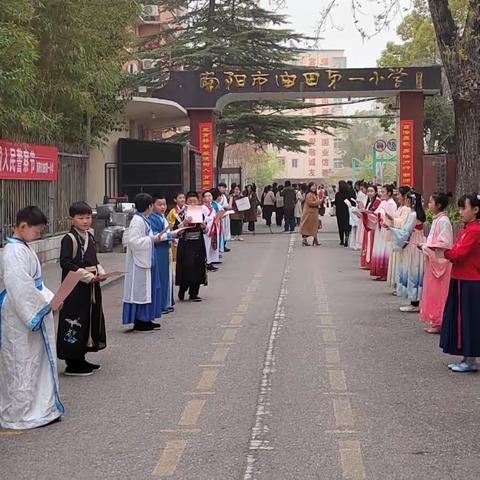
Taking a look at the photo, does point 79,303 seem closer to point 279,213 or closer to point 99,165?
point 99,165

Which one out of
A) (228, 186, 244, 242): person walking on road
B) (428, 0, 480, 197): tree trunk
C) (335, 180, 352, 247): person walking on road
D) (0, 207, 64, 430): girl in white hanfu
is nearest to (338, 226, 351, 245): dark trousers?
(335, 180, 352, 247): person walking on road

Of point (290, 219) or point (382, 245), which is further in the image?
point (290, 219)

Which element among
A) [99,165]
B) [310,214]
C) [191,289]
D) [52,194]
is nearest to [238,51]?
[99,165]

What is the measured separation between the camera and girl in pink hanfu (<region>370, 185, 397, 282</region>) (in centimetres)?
1459

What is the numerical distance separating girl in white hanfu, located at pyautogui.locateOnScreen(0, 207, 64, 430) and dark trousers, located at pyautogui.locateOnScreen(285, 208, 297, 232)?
77.6 feet

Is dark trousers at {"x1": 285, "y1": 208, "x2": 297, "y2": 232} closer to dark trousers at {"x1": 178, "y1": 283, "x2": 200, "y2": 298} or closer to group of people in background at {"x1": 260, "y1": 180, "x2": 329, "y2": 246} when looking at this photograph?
group of people in background at {"x1": 260, "y1": 180, "x2": 329, "y2": 246}

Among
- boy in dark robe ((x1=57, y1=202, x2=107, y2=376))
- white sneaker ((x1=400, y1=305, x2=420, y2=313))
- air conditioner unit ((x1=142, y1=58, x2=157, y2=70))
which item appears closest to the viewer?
boy in dark robe ((x1=57, y1=202, x2=107, y2=376))

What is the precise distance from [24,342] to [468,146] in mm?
12696

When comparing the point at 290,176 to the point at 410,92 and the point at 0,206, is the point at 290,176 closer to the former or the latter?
the point at 410,92

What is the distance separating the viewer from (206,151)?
2934 cm

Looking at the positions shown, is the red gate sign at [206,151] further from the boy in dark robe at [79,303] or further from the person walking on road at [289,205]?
the boy in dark robe at [79,303]

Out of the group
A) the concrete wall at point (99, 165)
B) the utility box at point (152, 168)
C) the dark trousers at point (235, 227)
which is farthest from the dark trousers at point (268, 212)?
the concrete wall at point (99, 165)

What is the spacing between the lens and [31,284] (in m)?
6.18

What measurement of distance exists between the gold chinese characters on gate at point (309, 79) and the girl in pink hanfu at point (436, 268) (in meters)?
18.6
